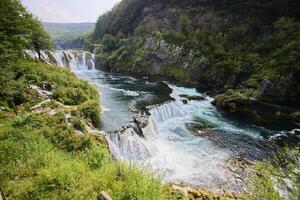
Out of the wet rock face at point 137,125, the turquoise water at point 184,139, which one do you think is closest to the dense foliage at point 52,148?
the wet rock face at point 137,125

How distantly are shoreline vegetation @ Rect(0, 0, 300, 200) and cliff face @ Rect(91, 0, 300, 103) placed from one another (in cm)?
851

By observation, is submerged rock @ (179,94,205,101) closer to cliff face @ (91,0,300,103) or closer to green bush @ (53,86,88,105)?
cliff face @ (91,0,300,103)

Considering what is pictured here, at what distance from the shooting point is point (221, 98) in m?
26.6

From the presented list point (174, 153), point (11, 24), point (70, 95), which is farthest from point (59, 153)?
point (11, 24)

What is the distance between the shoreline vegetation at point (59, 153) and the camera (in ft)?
22.3

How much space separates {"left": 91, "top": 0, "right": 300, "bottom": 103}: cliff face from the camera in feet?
93.8

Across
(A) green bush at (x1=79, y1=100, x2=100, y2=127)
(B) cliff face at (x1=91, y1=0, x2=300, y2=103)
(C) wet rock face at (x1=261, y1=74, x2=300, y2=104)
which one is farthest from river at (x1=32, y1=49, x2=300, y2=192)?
(B) cliff face at (x1=91, y1=0, x2=300, y2=103)

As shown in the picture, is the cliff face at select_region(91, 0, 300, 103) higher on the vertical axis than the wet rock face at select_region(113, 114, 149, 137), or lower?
higher

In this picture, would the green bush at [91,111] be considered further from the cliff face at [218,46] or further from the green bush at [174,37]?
the green bush at [174,37]

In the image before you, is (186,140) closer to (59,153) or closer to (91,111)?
(91,111)

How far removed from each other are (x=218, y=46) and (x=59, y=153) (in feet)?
113

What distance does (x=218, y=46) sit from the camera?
3847 centimetres

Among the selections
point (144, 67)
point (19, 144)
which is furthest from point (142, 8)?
point (19, 144)

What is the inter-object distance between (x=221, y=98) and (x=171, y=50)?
69.6 ft
